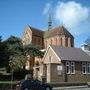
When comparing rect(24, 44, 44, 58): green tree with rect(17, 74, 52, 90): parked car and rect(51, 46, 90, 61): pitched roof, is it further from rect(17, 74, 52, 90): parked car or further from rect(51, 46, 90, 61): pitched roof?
rect(17, 74, 52, 90): parked car

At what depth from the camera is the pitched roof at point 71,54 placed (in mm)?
57156

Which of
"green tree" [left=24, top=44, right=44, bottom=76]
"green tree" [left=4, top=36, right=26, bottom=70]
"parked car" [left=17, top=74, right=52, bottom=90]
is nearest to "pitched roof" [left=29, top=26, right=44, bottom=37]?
"green tree" [left=24, top=44, right=44, bottom=76]

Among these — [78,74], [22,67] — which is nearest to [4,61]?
[22,67]

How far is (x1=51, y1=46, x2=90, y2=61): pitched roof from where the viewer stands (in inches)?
2250

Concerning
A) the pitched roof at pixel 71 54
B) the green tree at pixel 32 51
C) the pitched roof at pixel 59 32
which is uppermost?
the pitched roof at pixel 59 32

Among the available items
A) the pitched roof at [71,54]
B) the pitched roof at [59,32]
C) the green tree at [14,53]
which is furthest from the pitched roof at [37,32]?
the pitched roof at [71,54]

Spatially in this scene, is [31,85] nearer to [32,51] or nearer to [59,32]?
[32,51]

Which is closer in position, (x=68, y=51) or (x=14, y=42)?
(x=68, y=51)

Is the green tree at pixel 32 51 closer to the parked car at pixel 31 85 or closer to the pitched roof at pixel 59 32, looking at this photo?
the pitched roof at pixel 59 32

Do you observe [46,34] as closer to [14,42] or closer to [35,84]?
[14,42]

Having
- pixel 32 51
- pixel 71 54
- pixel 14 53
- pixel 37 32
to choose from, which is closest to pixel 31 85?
pixel 71 54

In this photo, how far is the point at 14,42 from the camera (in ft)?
227

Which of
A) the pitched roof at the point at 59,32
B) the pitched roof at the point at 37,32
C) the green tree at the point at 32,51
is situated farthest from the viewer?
the pitched roof at the point at 37,32

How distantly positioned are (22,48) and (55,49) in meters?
12.2
